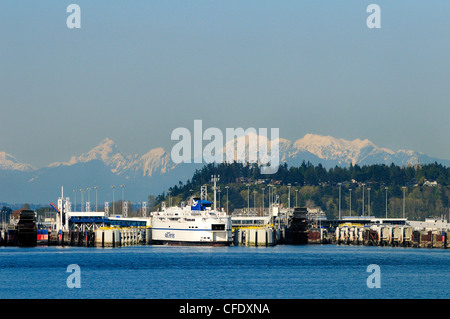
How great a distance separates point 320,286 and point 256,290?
9.90 meters

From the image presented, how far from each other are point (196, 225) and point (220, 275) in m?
68.6

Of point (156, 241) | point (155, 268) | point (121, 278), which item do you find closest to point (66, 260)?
point (155, 268)

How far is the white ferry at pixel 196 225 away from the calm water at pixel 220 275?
1579 centimetres

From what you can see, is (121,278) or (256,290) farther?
(121,278)

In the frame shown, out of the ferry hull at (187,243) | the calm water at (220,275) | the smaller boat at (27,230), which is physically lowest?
the calm water at (220,275)

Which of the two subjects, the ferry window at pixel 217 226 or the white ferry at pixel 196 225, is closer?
the ferry window at pixel 217 226

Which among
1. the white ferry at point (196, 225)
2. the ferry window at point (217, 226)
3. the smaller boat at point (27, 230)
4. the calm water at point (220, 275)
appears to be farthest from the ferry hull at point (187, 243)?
the smaller boat at point (27, 230)

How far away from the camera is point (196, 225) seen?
180750 mm

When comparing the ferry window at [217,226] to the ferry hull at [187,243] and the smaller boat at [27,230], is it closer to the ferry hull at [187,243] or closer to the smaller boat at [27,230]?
the ferry hull at [187,243]

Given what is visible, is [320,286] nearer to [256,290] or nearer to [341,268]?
[256,290]

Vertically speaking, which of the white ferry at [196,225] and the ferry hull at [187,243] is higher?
the white ferry at [196,225]

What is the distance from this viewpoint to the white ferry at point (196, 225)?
17988cm

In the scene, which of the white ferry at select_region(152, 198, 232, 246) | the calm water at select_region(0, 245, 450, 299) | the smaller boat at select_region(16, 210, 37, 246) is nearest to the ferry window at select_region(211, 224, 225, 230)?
the white ferry at select_region(152, 198, 232, 246)
